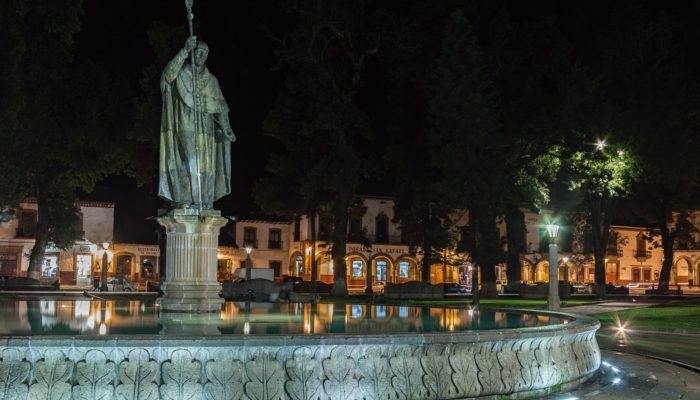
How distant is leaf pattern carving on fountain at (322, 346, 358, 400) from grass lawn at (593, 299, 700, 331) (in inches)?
716

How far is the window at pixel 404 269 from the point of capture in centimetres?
7306

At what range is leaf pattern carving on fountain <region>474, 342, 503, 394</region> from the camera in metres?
8.90

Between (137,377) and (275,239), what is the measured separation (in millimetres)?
63478

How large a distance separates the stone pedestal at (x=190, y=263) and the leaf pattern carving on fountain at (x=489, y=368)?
553cm

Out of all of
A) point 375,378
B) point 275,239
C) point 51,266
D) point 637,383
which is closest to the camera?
point 375,378

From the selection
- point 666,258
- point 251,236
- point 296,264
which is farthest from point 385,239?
point 666,258

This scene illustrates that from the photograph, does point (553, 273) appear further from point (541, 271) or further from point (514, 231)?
point (541, 271)

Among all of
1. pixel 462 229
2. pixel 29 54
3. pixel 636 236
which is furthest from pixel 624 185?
pixel 636 236

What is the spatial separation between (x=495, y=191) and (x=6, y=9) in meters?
22.0

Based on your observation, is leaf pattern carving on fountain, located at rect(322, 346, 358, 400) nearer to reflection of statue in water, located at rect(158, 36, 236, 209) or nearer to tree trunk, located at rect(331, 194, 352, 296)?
reflection of statue in water, located at rect(158, 36, 236, 209)

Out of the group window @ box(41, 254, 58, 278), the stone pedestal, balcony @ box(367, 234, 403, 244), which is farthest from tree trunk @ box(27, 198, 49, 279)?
the stone pedestal

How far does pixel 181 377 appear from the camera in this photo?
7.71m

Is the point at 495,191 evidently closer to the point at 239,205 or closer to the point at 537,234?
the point at 239,205

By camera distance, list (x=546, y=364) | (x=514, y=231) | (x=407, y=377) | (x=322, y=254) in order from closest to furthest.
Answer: (x=407, y=377), (x=546, y=364), (x=514, y=231), (x=322, y=254)
